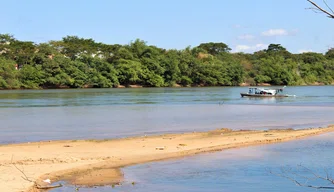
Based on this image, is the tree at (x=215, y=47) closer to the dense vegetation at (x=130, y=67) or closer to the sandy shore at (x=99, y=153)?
the dense vegetation at (x=130, y=67)

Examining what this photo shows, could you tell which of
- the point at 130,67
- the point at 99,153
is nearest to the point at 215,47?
the point at 130,67

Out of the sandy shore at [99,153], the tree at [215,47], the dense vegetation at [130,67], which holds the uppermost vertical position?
the tree at [215,47]

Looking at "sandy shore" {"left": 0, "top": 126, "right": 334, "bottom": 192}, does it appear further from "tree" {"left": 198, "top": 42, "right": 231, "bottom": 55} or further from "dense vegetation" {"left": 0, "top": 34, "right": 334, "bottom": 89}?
"tree" {"left": 198, "top": 42, "right": 231, "bottom": 55}

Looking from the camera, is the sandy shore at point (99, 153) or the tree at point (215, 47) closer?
the sandy shore at point (99, 153)

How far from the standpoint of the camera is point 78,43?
129875 mm

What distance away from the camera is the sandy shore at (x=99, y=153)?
46.1ft

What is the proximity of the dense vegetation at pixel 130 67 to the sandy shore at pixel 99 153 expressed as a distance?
8260 cm

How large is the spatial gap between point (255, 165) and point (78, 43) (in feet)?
383

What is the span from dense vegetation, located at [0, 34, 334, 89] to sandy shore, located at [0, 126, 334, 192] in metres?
82.6

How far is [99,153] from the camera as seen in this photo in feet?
60.8

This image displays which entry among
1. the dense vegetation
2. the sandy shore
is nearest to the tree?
the dense vegetation

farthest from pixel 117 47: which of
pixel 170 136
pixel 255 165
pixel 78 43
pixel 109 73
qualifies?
pixel 255 165

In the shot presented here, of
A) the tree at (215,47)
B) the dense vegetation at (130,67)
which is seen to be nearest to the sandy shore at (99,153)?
the dense vegetation at (130,67)

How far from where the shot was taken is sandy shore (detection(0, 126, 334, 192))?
14.0 metres
